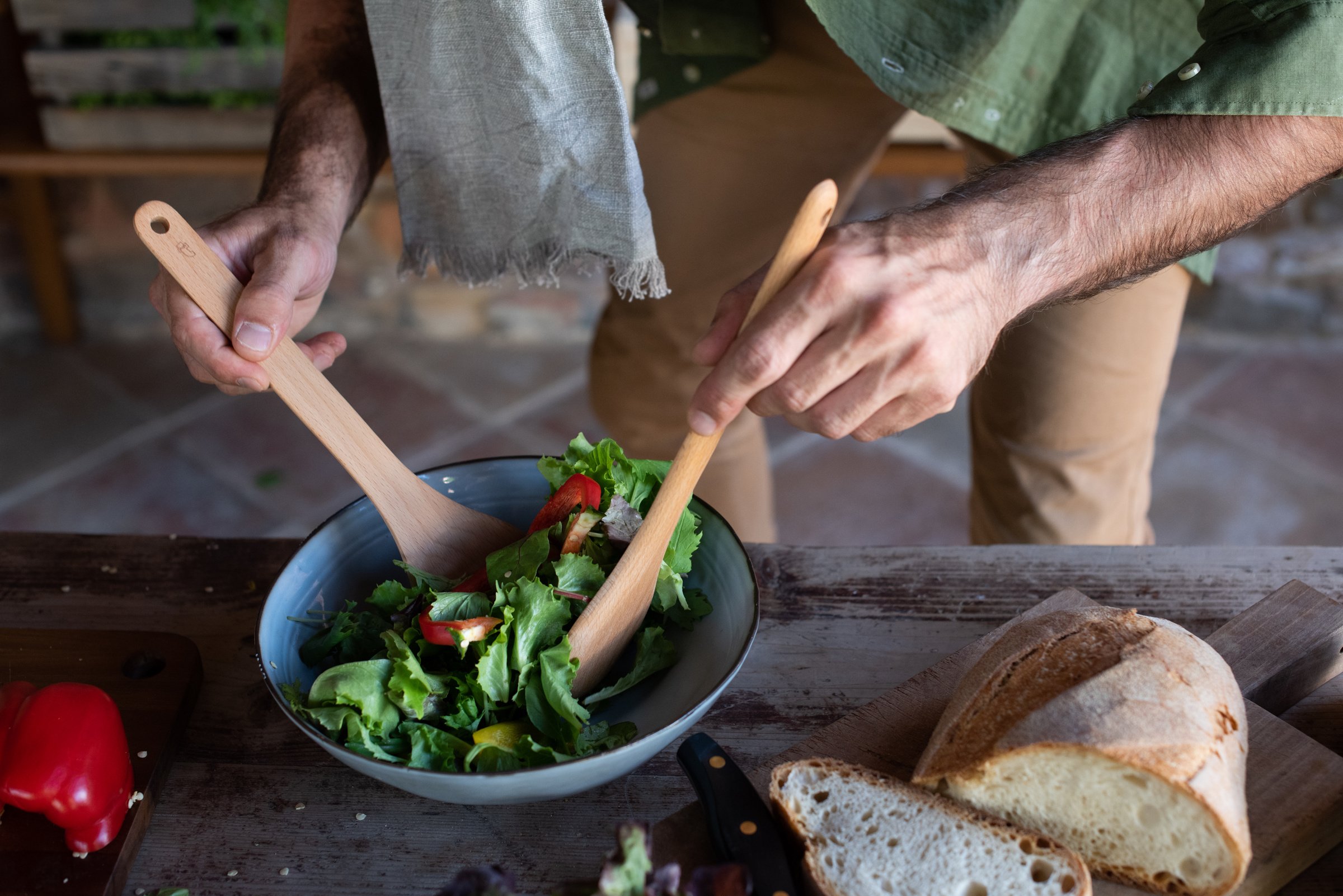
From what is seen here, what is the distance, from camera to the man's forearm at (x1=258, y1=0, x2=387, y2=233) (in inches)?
47.9

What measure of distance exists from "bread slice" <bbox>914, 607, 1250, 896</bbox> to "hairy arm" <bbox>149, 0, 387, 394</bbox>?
676 mm

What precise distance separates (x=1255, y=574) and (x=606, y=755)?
2.45 ft

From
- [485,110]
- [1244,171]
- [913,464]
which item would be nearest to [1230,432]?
[913,464]

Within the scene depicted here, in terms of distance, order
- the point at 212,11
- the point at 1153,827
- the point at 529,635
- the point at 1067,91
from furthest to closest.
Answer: the point at 212,11 < the point at 1067,91 < the point at 529,635 < the point at 1153,827

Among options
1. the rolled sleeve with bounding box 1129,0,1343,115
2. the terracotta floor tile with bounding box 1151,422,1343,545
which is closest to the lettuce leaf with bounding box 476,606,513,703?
the rolled sleeve with bounding box 1129,0,1343,115

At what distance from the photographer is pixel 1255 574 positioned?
115 cm

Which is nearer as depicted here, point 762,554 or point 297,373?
point 297,373

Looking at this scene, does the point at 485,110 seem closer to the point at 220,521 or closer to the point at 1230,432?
the point at 220,521

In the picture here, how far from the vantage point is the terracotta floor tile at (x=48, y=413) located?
2754 millimetres

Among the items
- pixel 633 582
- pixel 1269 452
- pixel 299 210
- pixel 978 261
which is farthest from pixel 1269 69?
pixel 1269 452

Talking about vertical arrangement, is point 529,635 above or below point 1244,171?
below

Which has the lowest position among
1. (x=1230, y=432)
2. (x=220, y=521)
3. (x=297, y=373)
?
(x=220, y=521)

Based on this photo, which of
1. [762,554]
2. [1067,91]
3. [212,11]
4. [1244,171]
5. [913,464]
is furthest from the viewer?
[913,464]

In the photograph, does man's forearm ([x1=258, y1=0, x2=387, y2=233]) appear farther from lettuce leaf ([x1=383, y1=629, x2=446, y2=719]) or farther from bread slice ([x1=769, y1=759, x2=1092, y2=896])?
bread slice ([x1=769, y1=759, x2=1092, y2=896])
